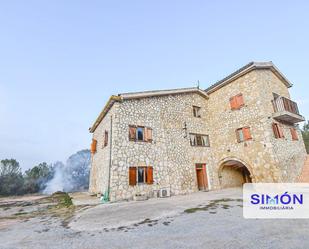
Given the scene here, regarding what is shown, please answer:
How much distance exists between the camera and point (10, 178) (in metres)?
28.6

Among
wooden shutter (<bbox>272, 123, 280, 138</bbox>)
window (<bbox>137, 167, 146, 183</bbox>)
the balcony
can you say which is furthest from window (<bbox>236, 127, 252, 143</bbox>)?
window (<bbox>137, 167, 146, 183</bbox>)

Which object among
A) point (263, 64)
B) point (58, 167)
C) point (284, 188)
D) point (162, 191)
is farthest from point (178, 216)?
point (58, 167)

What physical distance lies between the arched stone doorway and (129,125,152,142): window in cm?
681

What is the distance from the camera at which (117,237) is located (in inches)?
165

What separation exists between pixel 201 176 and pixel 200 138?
3116 millimetres

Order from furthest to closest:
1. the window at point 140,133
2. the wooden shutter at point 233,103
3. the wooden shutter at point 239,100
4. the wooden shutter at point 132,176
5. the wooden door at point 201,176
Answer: the wooden shutter at point 233,103 < the wooden door at point 201,176 < the wooden shutter at point 239,100 < the window at point 140,133 < the wooden shutter at point 132,176

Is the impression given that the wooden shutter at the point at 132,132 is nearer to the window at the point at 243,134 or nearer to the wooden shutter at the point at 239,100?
the window at the point at 243,134

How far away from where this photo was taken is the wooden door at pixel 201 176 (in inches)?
534

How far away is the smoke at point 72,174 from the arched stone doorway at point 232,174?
3137 centimetres

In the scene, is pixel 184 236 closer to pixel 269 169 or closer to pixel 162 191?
pixel 162 191

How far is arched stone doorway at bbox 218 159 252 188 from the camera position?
561 inches

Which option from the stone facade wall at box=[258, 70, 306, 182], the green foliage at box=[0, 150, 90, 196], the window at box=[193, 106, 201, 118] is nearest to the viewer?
the stone facade wall at box=[258, 70, 306, 182]

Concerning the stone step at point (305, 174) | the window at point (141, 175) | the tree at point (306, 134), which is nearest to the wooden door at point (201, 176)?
the window at point (141, 175)

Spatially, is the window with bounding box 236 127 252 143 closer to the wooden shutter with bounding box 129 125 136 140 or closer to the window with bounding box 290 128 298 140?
the window with bounding box 290 128 298 140
